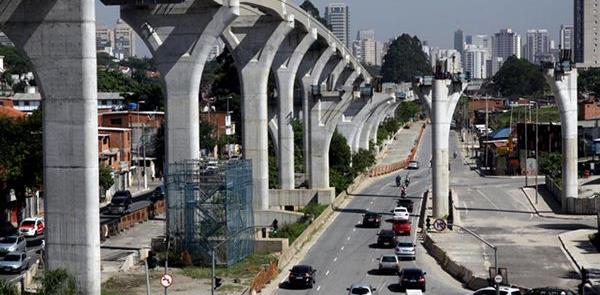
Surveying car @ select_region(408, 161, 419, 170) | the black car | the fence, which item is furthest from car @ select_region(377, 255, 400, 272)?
car @ select_region(408, 161, 419, 170)

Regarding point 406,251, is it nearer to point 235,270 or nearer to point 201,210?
point 235,270

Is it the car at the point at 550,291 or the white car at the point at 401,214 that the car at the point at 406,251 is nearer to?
the white car at the point at 401,214

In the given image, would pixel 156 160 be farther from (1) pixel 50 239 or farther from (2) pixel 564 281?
(1) pixel 50 239

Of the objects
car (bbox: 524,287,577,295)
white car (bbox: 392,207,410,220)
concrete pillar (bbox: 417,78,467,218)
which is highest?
concrete pillar (bbox: 417,78,467,218)

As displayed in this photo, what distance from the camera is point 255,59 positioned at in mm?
62969

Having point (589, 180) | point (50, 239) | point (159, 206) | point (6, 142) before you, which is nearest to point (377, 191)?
point (589, 180)

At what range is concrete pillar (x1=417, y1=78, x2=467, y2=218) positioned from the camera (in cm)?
6644

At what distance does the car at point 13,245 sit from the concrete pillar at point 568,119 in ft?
114

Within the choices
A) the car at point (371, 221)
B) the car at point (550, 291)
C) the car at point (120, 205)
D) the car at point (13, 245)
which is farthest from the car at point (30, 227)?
the car at point (550, 291)

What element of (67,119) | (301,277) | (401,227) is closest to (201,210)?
(301,277)

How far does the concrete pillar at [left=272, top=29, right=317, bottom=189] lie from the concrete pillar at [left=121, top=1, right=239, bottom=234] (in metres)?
26.3

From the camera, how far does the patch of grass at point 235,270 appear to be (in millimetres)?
44125

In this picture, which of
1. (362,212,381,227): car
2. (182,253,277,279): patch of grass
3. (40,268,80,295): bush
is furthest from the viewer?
(362,212,381,227): car

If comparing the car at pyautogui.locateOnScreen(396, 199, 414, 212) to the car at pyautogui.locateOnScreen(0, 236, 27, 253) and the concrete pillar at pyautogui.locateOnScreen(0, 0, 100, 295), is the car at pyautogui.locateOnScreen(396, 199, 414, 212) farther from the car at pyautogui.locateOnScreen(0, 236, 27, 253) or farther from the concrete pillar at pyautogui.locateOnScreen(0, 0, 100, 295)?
the concrete pillar at pyautogui.locateOnScreen(0, 0, 100, 295)
